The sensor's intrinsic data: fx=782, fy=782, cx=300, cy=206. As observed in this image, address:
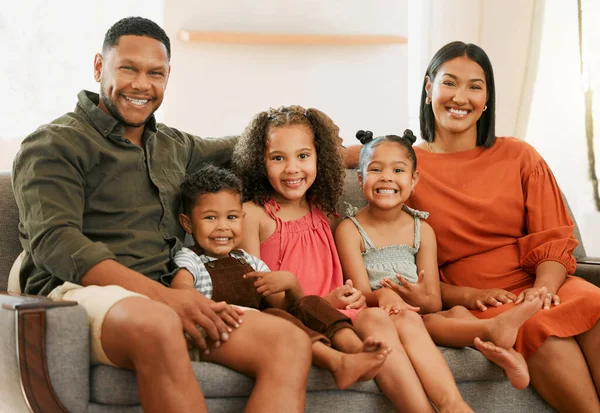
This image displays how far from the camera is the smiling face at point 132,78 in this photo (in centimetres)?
196

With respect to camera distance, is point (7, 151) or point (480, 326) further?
point (7, 151)

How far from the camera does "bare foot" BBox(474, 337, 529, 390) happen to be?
1810 millimetres

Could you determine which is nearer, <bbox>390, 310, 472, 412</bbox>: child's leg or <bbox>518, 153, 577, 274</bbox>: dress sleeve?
<bbox>390, 310, 472, 412</bbox>: child's leg

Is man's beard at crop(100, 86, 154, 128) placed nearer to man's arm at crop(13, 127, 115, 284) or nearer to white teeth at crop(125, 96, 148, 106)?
white teeth at crop(125, 96, 148, 106)

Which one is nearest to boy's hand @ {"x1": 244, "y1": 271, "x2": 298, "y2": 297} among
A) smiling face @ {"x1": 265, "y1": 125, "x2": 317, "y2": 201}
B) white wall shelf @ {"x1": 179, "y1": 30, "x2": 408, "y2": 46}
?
smiling face @ {"x1": 265, "y1": 125, "x2": 317, "y2": 201}

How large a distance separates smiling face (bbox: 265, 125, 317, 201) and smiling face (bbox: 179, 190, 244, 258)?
194 millimetres

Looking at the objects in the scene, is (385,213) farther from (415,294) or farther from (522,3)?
(522,3)

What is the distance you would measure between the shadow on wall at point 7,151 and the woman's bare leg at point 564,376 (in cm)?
243

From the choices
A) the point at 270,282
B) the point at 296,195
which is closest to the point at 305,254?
the point at 296,195

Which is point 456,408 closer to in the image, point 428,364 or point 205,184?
point 428,364

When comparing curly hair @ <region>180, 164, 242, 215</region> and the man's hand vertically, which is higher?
curly hair @ <region>180, 164, 242, 215</region>

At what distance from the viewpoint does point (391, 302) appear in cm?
200

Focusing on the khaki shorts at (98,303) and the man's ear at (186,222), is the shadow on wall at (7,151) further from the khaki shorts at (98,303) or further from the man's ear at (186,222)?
the khaki shorts at (98,303)

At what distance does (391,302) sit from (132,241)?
2.20ft
